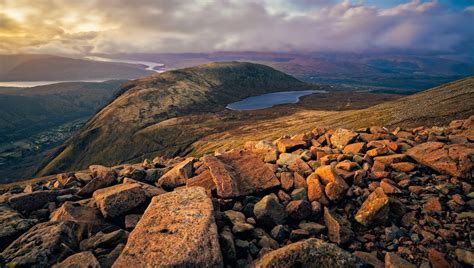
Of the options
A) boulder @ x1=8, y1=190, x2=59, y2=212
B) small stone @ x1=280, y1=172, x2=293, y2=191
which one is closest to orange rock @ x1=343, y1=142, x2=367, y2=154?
small stone @ x1=280, y1=172, x2=293, y2=191

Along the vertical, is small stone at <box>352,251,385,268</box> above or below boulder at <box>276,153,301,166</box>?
below

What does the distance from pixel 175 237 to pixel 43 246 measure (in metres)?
5.27

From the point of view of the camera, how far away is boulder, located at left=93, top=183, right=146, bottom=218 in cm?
1298

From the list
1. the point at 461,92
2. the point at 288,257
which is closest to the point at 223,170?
the point at 288,257

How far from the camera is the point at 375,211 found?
11.4m

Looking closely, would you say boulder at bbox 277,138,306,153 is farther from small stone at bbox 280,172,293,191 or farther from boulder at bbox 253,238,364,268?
boulder at bbox 253,238,364,268

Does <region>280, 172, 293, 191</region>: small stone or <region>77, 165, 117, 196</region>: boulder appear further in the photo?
<region>77, 165, 117, 196</region>: boulder

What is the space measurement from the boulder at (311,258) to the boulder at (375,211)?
3.27 metres

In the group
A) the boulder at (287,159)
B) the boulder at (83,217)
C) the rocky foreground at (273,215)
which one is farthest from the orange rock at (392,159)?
the boulder at (83,217)

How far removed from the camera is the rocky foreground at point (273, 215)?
930 centimetres

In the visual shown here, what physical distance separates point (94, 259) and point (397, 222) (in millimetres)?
12164

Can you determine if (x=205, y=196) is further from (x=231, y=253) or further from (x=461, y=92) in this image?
(x=461, y=92)

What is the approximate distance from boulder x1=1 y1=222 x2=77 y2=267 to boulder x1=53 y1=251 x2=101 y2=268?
593 mm

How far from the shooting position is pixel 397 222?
1144 cm
